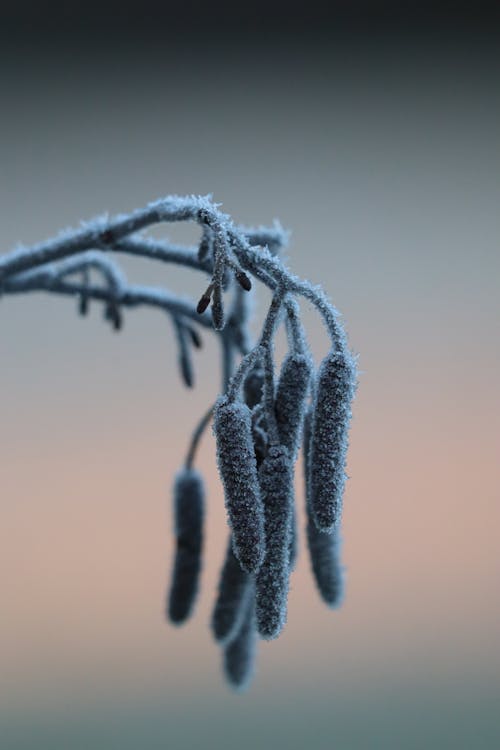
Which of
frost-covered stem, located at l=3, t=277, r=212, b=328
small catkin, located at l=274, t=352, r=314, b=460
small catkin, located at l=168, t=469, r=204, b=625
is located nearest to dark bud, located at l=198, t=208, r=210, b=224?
small catkin, located at l=274, t=352, r=314, b=460

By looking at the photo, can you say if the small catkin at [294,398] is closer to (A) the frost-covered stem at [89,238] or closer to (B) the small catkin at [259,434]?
(B) the small catkin at [259,434]

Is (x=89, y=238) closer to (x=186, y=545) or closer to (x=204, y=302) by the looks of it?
(x=204, y=302)

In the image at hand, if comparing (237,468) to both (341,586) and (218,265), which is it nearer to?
(218,265)

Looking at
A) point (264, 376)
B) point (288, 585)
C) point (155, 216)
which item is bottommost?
point (288, 585)

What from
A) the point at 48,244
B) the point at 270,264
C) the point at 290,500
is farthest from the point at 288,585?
the point at 48,244

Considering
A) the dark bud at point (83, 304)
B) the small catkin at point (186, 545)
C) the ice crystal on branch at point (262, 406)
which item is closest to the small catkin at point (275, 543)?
the ice crystal on branch at point (262, 406)

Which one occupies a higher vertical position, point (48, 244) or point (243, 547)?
point (48, 244)

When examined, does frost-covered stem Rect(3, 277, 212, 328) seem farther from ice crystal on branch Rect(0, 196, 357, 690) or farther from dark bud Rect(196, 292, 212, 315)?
dark bud Rect(196, 292, 212, 315)
